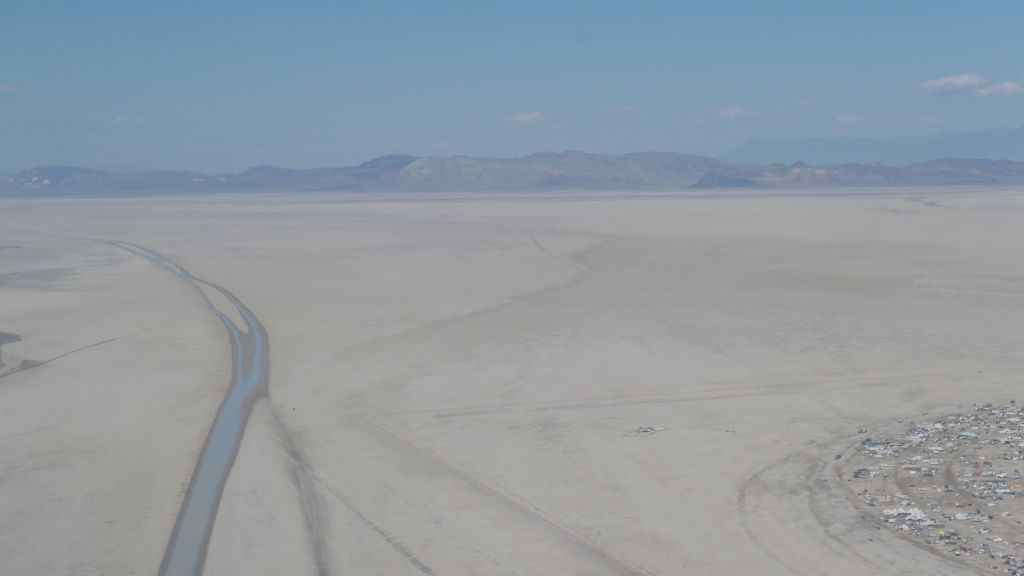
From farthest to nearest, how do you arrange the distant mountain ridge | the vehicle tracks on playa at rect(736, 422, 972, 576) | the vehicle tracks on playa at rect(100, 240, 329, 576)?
the distant mountain ridge → the vehicle tracks on playa at rect(100, 240, 329, 576) → the vehicle tracks on playa at rect(736, 422, 972, 576)

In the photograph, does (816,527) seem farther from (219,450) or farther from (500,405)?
(219,450)

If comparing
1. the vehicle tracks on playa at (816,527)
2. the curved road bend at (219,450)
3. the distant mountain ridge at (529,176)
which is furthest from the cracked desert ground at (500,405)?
the distant mountain ridge at (529,176)

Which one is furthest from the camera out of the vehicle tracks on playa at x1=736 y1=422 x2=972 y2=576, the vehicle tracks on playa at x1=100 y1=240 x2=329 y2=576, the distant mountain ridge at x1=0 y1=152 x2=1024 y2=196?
the distant mountain ridge at x1=0 y1=152 x2=1024 y2=196

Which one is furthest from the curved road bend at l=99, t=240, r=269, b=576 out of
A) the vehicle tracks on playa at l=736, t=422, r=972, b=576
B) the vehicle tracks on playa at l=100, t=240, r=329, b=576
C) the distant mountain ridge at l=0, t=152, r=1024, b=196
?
the distant mountain ridge at l=0, t=152, r=1024, b=196

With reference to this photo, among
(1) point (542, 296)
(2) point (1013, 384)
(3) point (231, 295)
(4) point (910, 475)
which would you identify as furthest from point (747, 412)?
(3) point (231, 295)

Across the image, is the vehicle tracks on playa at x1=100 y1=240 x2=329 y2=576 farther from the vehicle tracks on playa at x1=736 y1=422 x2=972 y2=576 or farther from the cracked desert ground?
the vehicle tracks on playa at x1=736 y1=422 x2=972 y2=576

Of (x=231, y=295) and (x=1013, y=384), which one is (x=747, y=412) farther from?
(x=231, y=295)
